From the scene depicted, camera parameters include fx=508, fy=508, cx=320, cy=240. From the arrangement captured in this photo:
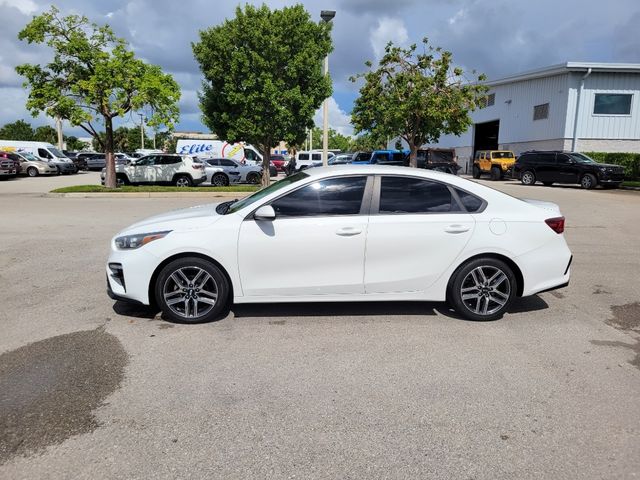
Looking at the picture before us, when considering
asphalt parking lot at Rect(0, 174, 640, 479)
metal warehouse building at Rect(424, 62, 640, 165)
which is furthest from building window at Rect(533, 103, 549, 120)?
asphalt parking lot at Rect(0, 174, 640, 479)

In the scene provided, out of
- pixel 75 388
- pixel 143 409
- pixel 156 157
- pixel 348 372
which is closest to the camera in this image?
pixel 143 409

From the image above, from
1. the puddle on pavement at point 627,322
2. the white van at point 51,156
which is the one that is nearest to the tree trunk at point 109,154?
the white van at point 51,156

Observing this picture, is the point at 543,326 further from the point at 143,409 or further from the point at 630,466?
the point at 143,409

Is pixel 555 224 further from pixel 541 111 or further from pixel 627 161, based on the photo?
pixel 541 111

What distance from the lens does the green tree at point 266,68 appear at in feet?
62.1

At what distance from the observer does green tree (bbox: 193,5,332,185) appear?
18922mm

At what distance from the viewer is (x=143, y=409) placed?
11.0 feet

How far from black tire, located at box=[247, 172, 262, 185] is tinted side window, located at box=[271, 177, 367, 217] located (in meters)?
21.6

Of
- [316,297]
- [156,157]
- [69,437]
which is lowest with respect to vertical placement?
[69,437]

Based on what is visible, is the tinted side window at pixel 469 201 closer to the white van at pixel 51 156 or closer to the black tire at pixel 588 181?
the black tire at pixel 588 181

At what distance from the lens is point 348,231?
482cm

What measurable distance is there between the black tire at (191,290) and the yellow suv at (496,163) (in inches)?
1146

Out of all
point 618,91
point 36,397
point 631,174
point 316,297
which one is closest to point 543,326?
point 316,297

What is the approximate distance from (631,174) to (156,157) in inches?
981
